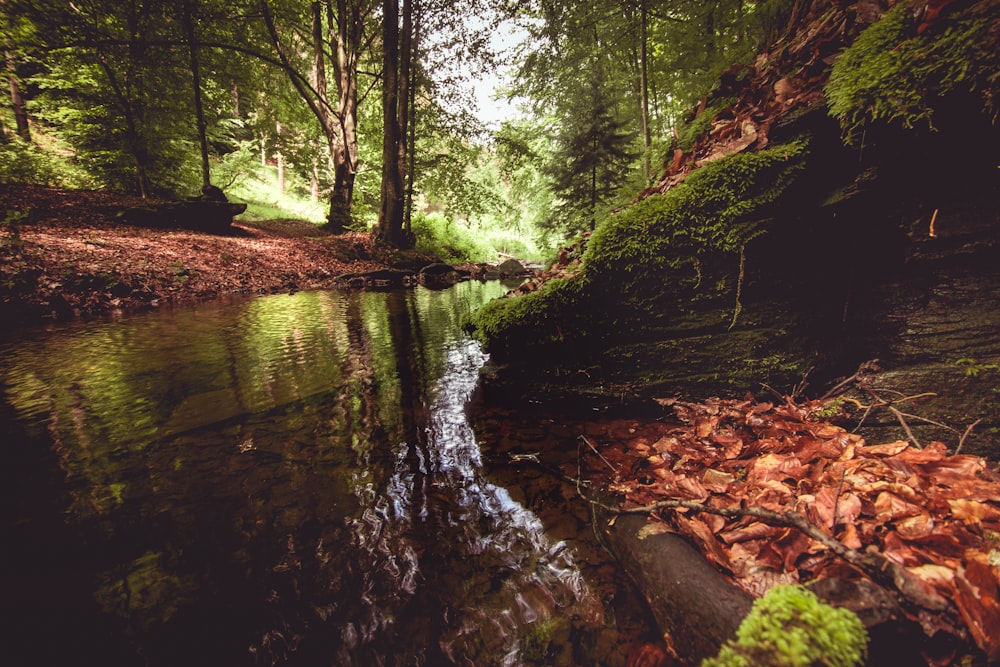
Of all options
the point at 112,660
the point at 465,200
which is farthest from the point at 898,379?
the point at 465,200

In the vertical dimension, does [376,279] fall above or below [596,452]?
above

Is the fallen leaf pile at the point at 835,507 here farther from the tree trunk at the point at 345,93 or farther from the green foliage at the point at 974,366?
the tree trunk at the point at 345,93

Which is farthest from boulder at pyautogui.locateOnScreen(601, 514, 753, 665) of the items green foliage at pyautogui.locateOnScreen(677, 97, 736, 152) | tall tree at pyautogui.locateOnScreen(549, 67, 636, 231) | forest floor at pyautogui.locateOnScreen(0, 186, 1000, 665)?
tall tree at pyautogui.locateOnScreen(549, 67, 636, 231)

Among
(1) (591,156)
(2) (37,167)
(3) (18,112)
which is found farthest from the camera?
(3) (18,112)

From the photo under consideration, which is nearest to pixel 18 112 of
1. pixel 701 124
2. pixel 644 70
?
pixel 644 70

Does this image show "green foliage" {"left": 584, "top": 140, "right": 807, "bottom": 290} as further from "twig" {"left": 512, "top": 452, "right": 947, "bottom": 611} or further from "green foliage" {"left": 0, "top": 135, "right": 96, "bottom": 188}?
"green foliage" {"left": 0, "top": 135, "right": 96, "bottom": 188}

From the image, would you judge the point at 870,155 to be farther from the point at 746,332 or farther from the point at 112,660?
the point at 112,660

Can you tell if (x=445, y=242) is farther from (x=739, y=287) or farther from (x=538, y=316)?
(x=739, y=287)

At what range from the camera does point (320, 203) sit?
96.5 feet

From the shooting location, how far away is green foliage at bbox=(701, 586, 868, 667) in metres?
0.88

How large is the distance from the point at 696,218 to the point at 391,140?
12537mm

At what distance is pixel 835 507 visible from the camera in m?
1.47

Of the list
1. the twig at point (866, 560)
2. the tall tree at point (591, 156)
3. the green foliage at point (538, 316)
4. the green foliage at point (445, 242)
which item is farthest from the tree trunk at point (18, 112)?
the twig at point (866, 560)

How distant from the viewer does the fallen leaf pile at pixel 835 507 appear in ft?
3.52
